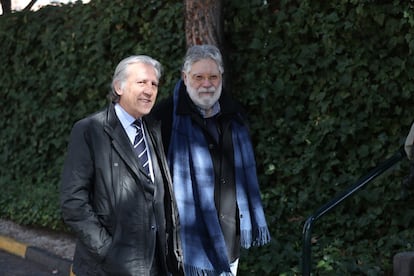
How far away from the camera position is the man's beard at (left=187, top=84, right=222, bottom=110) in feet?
13.8

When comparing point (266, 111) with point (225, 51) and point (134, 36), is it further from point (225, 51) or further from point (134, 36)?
point (134, 36)

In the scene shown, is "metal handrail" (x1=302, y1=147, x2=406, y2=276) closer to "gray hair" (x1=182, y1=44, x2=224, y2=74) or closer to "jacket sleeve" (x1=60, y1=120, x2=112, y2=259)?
"gray hair" (x1=182, y1=44, x2=224, y2=74)

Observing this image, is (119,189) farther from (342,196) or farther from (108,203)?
(342,196)

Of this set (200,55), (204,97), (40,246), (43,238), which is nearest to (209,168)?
(204,97)

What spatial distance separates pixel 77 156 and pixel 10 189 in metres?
7.60

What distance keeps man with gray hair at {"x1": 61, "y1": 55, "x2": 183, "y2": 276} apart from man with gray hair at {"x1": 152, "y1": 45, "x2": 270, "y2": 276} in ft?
1.52

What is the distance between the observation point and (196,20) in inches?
289

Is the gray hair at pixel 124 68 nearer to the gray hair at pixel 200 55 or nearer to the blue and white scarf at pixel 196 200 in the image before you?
the gray hair at pixel 200 55

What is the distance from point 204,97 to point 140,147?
0.60m

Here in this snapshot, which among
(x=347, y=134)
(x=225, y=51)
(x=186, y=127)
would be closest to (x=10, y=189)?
(x=225, y=51)

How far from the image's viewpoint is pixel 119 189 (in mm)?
3557

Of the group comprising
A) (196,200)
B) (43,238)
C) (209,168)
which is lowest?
(43,238)

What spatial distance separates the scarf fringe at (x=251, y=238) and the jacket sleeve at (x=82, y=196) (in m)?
1.07

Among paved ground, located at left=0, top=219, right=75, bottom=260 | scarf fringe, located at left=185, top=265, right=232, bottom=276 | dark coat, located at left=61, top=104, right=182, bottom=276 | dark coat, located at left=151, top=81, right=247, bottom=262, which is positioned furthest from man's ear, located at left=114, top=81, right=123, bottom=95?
paved ground, located at left=0, top=219, right=75, bottom=260
